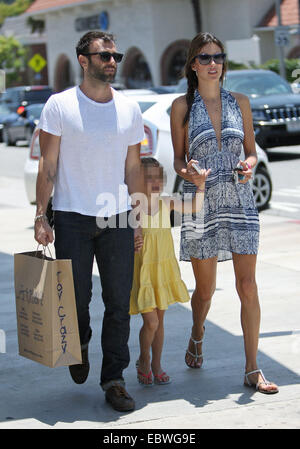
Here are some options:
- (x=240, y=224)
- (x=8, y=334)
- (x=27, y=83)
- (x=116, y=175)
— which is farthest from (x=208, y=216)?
(x=27, y=83)

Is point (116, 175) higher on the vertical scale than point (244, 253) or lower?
higher

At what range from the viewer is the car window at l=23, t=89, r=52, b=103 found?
31.7m

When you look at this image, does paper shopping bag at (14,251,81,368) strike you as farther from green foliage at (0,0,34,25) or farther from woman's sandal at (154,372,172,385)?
green foliage at (0,0,34,25)

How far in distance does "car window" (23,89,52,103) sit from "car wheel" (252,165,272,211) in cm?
2075

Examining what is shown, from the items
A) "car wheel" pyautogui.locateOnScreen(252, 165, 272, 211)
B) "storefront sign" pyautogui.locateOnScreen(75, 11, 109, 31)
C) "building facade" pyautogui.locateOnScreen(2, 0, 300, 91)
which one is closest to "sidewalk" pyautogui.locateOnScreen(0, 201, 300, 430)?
"car wheel" pyautogui.locateOnScreen(252, 165, 272, 211)

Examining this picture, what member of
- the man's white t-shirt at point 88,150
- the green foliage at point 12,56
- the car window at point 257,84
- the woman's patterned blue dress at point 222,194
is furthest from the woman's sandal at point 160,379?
the green foliage at point 12,56

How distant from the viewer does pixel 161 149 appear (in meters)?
10.6

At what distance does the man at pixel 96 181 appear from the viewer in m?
4.66

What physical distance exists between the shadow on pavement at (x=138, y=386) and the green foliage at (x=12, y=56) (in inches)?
1937

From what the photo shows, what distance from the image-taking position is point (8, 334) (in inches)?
252

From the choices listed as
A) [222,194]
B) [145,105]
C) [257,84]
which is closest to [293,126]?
[257,84]

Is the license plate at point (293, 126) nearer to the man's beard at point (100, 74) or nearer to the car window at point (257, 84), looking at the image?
the car window at point (257, 84)

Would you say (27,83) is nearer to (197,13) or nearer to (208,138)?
(197,13)
